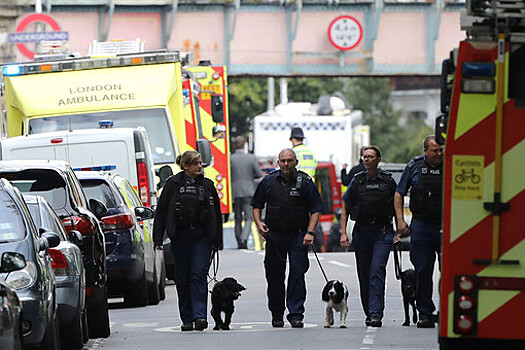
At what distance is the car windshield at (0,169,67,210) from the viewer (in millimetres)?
15203

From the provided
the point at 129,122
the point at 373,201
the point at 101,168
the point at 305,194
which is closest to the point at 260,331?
the point at 305,194

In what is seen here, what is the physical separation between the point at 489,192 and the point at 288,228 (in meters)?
6.49

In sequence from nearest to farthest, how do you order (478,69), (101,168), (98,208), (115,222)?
(478,69)
(98,208)
(115,222)
(101,168)

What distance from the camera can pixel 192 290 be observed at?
15930mm

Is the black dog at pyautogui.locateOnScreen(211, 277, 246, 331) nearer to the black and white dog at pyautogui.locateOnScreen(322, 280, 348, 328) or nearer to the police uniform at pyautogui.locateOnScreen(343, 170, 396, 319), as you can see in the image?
the black and white dog at pyautogui.locateOnScreen(322, 280, 348, 328)

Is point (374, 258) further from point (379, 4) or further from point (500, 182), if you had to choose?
point (379, 4)

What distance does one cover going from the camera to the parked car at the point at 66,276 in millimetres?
13203

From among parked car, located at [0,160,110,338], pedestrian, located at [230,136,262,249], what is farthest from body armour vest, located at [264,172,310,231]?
pedestrian, located at [230,136,262,249]

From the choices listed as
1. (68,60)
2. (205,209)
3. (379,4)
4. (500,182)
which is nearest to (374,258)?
(205,209)

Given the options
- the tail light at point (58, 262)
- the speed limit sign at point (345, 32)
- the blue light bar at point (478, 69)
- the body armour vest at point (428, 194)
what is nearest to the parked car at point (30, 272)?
the tail light at point (58, 262)

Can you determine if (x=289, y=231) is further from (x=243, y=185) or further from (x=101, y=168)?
(x=243, y=185)

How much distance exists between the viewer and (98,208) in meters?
18.0

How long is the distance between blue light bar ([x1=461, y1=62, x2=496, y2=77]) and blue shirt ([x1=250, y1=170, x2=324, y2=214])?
648cm

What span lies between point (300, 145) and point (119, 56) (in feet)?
12.4
